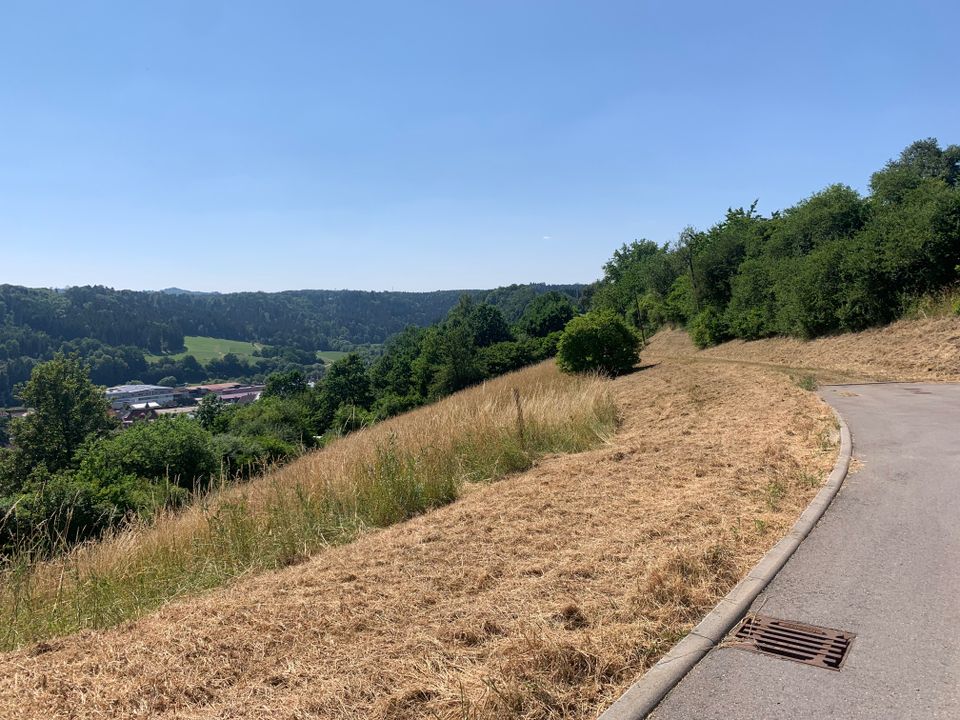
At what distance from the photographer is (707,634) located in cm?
332

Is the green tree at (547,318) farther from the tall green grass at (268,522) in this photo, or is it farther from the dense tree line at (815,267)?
the tall green grass at (268,522)

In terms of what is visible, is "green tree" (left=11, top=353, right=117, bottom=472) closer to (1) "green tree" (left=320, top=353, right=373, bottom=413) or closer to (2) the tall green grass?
(1) "green tree" (left=320, top=353, right=373, bottom=413)

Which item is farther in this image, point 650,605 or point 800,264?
point 800,264

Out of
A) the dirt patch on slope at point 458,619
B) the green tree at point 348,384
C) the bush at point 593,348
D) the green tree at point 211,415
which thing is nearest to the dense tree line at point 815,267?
the bush at point 593,348

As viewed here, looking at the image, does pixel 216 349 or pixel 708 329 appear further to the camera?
pixel 216 349

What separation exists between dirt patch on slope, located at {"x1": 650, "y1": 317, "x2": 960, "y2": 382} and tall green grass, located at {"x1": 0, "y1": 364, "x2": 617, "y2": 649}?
37.5 ft

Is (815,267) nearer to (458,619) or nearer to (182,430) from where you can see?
(458,619)

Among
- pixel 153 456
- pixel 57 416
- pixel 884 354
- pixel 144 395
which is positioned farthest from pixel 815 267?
pixel 144 395

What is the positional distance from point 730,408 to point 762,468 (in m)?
4.85

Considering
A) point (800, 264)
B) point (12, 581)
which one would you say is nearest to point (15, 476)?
point (12, 581)

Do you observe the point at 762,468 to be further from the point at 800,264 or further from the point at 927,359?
the point at 800,264

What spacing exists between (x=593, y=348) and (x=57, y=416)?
111 ft

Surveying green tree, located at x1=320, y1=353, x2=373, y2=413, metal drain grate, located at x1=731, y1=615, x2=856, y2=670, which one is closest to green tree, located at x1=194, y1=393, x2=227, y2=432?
green tree, located at x1=320, y1=353, x2=373, y2=413

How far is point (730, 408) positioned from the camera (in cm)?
1130
